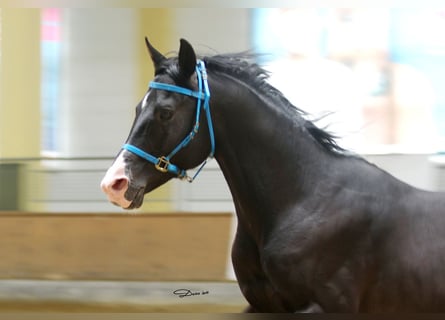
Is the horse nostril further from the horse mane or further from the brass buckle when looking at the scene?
the horse mane

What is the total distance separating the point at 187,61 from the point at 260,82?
41 centimetres

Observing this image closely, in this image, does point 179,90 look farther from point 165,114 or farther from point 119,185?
point 119,185

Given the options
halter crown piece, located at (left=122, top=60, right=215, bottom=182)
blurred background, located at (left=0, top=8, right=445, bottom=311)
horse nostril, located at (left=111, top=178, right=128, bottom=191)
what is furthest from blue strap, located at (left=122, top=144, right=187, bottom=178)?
blurred background, located at (left=0, top=8, right=445, bottom=311)

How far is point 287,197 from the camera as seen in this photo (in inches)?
129

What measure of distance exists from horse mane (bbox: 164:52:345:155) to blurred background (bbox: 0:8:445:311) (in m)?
2.48

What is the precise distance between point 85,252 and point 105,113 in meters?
2.33

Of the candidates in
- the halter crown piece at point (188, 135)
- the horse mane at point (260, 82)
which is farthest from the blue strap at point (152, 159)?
the horse mane at point (260, 82)

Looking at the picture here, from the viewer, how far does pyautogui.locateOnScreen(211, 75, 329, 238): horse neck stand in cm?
328

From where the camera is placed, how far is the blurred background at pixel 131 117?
673cm

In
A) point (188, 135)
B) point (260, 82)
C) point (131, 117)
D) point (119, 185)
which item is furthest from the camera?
point (131, 117)

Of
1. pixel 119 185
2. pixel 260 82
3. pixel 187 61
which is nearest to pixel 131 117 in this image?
pixel 260 82

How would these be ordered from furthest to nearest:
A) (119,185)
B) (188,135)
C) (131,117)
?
(131,117)
(188,135)
(119,185)

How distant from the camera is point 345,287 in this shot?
314 cm

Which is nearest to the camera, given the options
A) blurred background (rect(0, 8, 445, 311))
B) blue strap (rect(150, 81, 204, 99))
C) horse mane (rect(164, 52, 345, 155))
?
blue strap (rect(150, 81, 204, 99))
